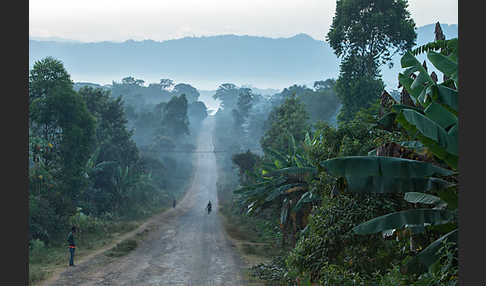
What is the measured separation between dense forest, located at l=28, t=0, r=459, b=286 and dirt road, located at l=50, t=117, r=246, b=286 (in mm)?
1479

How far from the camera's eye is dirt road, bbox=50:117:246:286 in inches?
575

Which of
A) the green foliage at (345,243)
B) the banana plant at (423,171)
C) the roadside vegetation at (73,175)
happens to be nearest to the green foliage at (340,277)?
the green foliage at (345,243)

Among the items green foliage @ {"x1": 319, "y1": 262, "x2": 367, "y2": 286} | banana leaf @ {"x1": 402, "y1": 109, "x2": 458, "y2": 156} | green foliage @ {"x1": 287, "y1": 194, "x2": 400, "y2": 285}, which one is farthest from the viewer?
green foliage @ {"x1": 287, "y1": 194, "x2": 400, "y2": 285}

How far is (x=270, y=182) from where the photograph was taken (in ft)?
59.0

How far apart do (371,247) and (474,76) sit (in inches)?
290

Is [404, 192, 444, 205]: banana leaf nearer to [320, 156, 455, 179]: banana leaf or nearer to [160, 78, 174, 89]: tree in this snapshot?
[320, 156, 455, 179]: banana leaf

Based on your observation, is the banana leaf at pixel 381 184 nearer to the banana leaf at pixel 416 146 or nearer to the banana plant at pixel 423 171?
the banana plant at pixel 423 171

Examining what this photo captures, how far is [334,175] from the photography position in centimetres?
730

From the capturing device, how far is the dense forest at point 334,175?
736 centimetres

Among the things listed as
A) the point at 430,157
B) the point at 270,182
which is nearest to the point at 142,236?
the point at 270,182

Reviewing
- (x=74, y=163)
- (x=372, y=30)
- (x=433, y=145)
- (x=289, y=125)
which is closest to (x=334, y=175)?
(x=433, y=145)

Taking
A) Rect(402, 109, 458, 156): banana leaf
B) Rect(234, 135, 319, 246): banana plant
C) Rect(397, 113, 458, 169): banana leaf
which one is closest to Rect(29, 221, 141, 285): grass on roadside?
Rect(234, 135, 319, 246): banana plant

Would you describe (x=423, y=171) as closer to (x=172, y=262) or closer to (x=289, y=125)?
(x=172, y=262)

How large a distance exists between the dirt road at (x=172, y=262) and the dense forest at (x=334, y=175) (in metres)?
1.48
